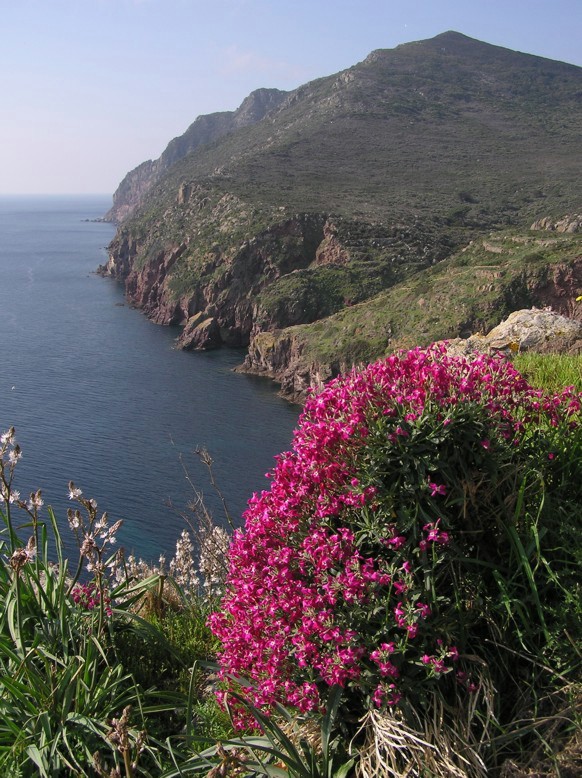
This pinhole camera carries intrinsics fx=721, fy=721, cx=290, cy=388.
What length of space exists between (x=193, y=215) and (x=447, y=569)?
349 ft

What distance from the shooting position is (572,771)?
3.14m

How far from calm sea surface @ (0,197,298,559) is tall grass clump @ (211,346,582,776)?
14.6m

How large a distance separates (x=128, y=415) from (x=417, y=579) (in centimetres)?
4926

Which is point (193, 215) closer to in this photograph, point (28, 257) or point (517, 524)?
point (28, 257)

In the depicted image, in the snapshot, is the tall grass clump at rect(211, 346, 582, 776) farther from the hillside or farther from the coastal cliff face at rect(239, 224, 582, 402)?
the hillside

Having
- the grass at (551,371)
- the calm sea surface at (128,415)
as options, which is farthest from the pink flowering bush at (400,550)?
the calm sea surface at (128,415)

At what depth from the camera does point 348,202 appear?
299 ft

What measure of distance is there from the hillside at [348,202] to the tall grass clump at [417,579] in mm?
50351

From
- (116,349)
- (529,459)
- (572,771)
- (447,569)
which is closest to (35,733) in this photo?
(447,569)

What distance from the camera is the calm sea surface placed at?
36250 millimetres

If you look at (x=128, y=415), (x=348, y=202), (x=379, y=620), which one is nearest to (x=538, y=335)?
(x=379, y=620)

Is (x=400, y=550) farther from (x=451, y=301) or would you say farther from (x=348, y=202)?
(x=348, y=202)

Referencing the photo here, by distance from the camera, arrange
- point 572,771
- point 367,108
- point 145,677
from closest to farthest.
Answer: point 572,771, point 145,677, point 367,108

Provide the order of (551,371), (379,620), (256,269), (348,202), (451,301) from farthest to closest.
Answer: (348,202) → (256,269) → (451,301) → (551,371) → (379,620)
